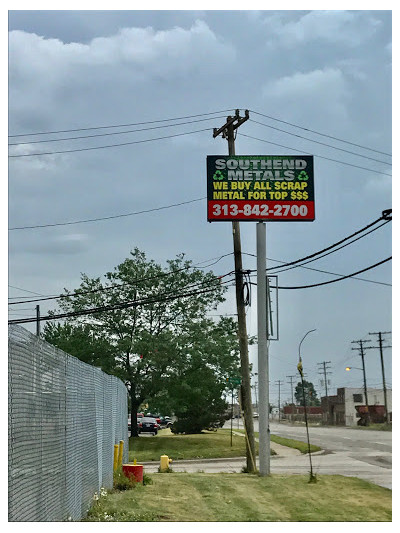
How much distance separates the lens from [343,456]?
1416 inches

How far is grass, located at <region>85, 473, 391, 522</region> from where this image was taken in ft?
43.0

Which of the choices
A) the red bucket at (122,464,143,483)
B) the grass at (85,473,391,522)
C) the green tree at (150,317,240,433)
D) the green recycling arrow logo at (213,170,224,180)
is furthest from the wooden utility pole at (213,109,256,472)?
the green tree at (150,317,240,433)


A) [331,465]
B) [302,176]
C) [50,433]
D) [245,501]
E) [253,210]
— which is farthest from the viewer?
[331,465]

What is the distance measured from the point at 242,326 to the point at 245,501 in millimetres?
10503

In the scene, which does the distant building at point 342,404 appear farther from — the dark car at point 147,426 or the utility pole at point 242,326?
the utility pole at point 242,326

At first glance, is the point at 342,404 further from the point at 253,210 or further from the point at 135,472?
the point at 135,472

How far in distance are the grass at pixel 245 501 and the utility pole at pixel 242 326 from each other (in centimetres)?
432

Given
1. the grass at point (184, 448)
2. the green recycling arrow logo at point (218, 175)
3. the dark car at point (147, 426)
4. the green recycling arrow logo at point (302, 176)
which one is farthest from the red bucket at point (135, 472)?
the dark car at point (147, 426)

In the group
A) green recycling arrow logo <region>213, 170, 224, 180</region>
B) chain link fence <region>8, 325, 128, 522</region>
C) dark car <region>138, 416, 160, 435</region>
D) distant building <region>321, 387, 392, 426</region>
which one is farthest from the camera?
distant building <region>321, 387, 392, 426</region>

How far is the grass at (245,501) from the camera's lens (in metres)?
13.1

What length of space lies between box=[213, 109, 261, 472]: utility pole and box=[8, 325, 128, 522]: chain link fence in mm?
10811

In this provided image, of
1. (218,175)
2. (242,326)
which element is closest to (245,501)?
(242,326)

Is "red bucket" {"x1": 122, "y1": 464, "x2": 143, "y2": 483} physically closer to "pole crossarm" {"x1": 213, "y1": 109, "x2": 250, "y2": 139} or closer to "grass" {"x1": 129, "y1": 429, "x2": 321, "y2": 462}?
"pole crossarm" {"x1": 213, "y1": 109, "x2": 250, "y2": 139}

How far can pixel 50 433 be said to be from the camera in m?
9.66
